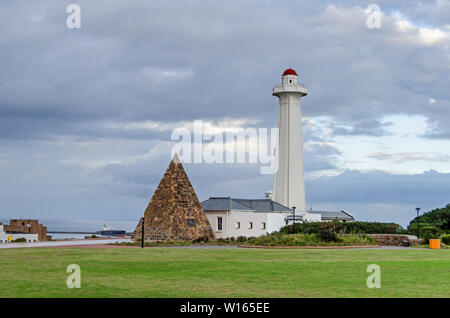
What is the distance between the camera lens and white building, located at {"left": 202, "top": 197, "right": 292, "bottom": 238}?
48219mm

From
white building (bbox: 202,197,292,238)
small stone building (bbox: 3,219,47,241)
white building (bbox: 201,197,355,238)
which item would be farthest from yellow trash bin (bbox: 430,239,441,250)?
small stone building (bbox: 3,219,47,241)

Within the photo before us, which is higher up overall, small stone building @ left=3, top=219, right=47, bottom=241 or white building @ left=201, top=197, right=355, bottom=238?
white building @ left=201, top=197, right=355, bottom=238

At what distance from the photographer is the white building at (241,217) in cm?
4822

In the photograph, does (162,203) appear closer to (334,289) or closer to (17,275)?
(17,275)

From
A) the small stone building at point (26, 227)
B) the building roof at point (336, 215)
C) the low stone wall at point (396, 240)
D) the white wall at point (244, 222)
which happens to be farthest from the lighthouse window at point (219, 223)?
the small stone building at point (26, 227)

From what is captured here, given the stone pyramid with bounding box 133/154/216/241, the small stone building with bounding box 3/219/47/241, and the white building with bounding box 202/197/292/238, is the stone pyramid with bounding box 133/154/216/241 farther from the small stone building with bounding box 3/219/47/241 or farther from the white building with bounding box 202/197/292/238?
the small stone building with bounding box 3/219/47/241

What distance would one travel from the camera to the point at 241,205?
50000 mm

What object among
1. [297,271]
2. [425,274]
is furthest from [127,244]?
[425,274]

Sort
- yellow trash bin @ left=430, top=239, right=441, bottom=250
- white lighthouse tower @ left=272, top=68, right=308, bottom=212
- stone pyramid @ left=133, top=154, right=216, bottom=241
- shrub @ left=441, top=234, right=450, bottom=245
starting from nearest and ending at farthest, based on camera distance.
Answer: yellow trash bin @ left=430, top=239, right=441, bottom=250 < shrub @ left=441, top=234, right=450, bottom=245 < stone pyramid @ left=133, top=154, right=216, bottom=241 < white lighthouse tower @ left=272, top=68, right=308, bottom=212

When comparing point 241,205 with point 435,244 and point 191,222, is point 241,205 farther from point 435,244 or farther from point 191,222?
point 435,244

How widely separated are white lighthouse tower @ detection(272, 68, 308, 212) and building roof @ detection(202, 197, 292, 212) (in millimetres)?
2672

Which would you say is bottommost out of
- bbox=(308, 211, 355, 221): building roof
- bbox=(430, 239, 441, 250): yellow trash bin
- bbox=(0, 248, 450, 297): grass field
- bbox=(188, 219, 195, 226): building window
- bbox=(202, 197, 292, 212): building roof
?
bbox=(0, 248, 450, 297): grass field

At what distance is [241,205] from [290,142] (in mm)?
8125

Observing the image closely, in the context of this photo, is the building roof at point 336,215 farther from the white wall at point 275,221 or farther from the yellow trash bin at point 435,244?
the yellow trash bin at point 435,244
